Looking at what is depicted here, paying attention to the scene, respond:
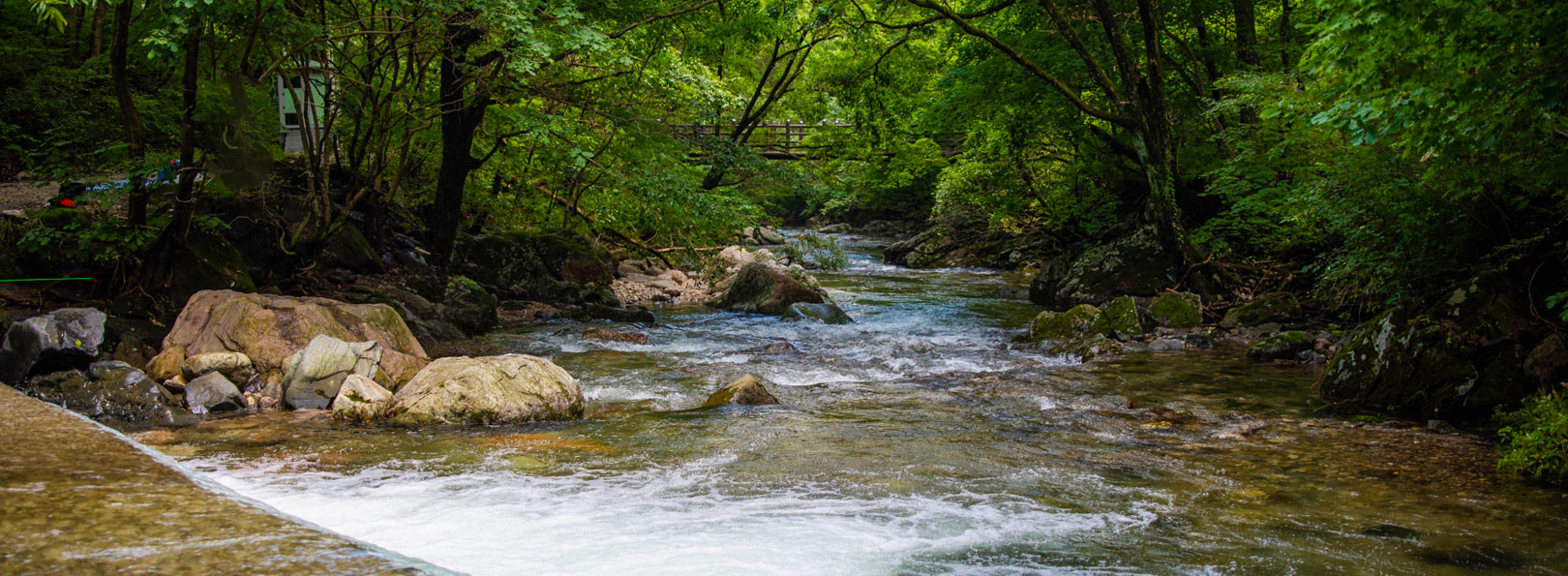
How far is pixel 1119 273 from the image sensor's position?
50.1 ft

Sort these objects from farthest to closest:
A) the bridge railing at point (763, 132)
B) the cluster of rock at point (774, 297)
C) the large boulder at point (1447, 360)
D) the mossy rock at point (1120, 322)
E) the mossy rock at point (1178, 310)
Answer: the cluster of rock at point (774, 297)
the bridge railing at point (763, 132)
the mossy rock at point (1178, 310)
the mossy rock at point (1120, 322)
the large boulder at point (1447, 360)

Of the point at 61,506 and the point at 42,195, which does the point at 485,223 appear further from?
the point at 61,506

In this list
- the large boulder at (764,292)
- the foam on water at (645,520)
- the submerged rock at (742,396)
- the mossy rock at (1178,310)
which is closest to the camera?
the foam on water at (645,520)

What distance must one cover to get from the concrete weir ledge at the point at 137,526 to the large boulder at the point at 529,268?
11146 mm

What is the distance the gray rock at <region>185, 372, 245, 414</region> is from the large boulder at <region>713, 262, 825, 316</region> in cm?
888

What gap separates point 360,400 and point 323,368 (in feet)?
2.37

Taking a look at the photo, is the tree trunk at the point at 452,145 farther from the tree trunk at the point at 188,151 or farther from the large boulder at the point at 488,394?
the large boulder at the point at 488,394

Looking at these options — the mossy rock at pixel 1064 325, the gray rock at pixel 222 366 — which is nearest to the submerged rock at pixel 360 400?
the gray rock at pixel 222 366

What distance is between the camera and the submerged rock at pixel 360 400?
6.76 m

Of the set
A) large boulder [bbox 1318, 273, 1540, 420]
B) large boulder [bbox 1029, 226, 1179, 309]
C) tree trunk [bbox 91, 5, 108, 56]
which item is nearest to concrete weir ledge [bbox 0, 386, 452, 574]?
large boulder [bbox 1318, 273, 1540, 420]

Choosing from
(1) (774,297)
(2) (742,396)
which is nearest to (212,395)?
(2) (742,396)

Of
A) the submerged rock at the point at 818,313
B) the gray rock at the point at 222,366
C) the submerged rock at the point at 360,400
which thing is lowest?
the submerged rock at the point at 818,313

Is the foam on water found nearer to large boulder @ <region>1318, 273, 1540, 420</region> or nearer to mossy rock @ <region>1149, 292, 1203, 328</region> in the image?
large boulder @ <region>1318, 273, 1540, 420</region>

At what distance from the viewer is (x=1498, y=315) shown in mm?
6898
